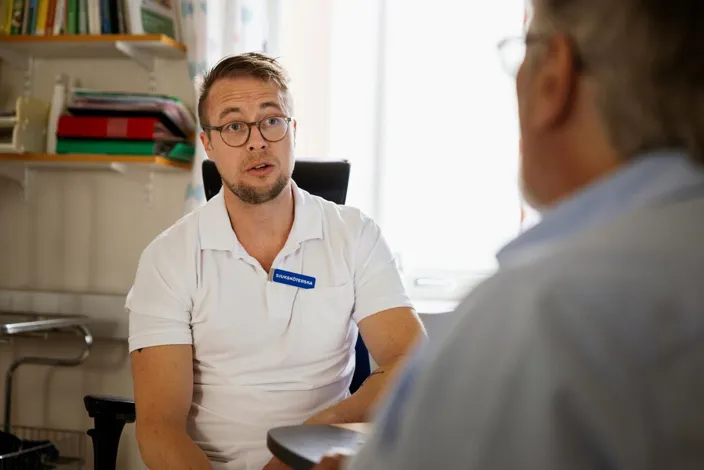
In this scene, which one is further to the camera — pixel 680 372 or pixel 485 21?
pixel 485 21

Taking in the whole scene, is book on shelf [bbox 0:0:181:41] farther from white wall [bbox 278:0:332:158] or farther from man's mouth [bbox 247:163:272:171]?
man's mouth [bbox 247:163:272:171]

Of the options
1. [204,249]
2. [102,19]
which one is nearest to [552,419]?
[204,249]

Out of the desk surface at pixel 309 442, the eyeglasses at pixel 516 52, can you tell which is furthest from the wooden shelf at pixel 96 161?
the eyeglasses at pixel 516 52

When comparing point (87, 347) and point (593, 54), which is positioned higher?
point (593, 54)

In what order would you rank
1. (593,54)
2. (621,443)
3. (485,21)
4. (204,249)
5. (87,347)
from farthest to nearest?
(485,21) → (87,347) → (204,249) → (593,54) → (621,443)

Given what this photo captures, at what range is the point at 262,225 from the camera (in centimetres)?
189

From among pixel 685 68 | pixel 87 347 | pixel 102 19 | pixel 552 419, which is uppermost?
pixel 102 19

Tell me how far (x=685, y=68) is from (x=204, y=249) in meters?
1.42

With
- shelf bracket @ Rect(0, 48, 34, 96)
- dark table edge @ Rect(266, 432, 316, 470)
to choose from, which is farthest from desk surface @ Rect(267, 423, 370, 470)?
shelf bracket @ Rect(0, 48, 34, 96)

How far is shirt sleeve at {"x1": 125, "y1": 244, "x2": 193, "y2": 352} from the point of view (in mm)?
1745

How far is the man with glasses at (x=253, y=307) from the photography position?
1.73 meters

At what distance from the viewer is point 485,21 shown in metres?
2.86

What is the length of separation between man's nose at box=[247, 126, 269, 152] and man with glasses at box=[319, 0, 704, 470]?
1.33 metres

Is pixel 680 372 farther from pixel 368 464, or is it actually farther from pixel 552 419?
pixel 368 464
